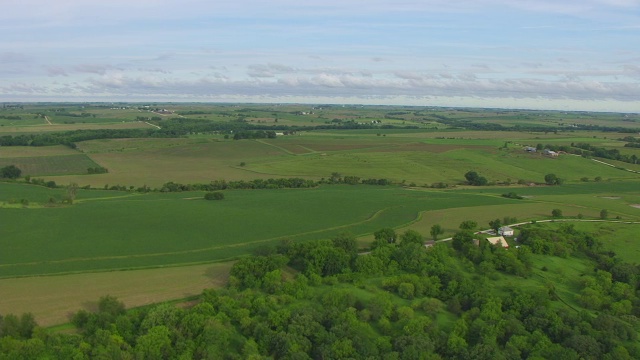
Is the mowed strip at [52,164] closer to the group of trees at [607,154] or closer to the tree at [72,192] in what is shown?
the tree at [72,192]

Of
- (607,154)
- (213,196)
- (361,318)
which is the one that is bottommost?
(361,318)

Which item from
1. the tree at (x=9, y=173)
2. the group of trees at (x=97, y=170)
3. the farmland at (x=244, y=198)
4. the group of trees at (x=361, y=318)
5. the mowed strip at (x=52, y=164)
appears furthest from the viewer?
the group of trees at (x=97, y=170)

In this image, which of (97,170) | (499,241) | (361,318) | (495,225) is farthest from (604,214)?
(97,170)

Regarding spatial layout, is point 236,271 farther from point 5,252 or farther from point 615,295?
point 615,295

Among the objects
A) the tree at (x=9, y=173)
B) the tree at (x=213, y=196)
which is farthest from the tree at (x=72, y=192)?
the tree at (x=213, y=196)

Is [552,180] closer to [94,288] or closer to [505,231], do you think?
[505,231]

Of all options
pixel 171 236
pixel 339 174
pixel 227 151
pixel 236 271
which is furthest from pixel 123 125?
pixel 236 271
